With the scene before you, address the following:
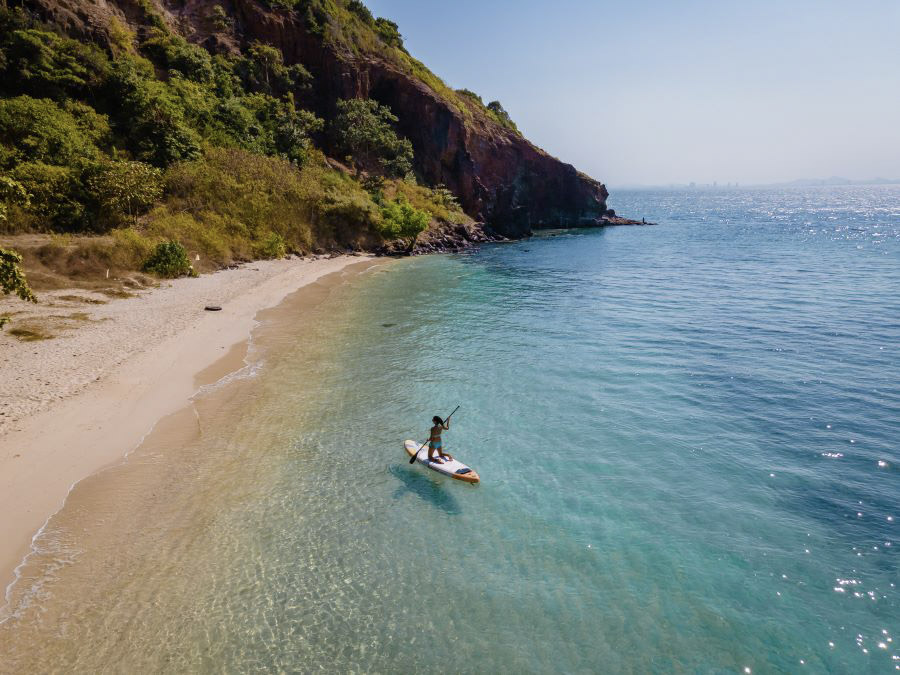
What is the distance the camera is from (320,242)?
51.7 metres

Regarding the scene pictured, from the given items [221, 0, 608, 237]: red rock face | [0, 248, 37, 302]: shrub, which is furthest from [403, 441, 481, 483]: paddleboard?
[221, 0, 608, 237]: red rock face

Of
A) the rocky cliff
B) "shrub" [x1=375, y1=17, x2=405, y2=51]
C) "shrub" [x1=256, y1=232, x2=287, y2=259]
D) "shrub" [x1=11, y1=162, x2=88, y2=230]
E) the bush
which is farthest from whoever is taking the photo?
"shrub" [x1=375, y1=17, x2=405, y2=51]

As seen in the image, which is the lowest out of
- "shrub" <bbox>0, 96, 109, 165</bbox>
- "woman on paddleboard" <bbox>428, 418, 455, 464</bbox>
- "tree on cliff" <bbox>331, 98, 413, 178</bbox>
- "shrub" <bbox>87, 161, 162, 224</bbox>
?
"woman on paddleboard" <bbox>428, 418, 455, 464</bbox>

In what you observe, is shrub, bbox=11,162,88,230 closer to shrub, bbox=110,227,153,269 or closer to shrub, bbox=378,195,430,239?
shrub, bbox=110,227,153,269

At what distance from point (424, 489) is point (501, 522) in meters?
2.57

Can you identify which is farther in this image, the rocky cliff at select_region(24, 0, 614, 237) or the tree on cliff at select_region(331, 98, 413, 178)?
the tree on cliff at select_region(331, 98, 413, 178)

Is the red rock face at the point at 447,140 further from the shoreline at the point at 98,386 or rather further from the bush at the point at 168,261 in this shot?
the shoreline at the point at 98,386

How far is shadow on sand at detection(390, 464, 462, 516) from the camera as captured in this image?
530 inches

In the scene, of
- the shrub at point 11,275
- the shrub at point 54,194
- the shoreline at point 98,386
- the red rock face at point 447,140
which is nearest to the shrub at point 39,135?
the shrub at point 54,194

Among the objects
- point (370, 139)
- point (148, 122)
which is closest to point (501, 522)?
point (148, 122)

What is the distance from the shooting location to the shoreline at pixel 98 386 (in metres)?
12.5

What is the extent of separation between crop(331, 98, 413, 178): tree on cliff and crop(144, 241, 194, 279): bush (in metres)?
33.5

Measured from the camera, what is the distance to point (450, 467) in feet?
47.3

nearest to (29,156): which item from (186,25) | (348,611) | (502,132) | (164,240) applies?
(164,240)
